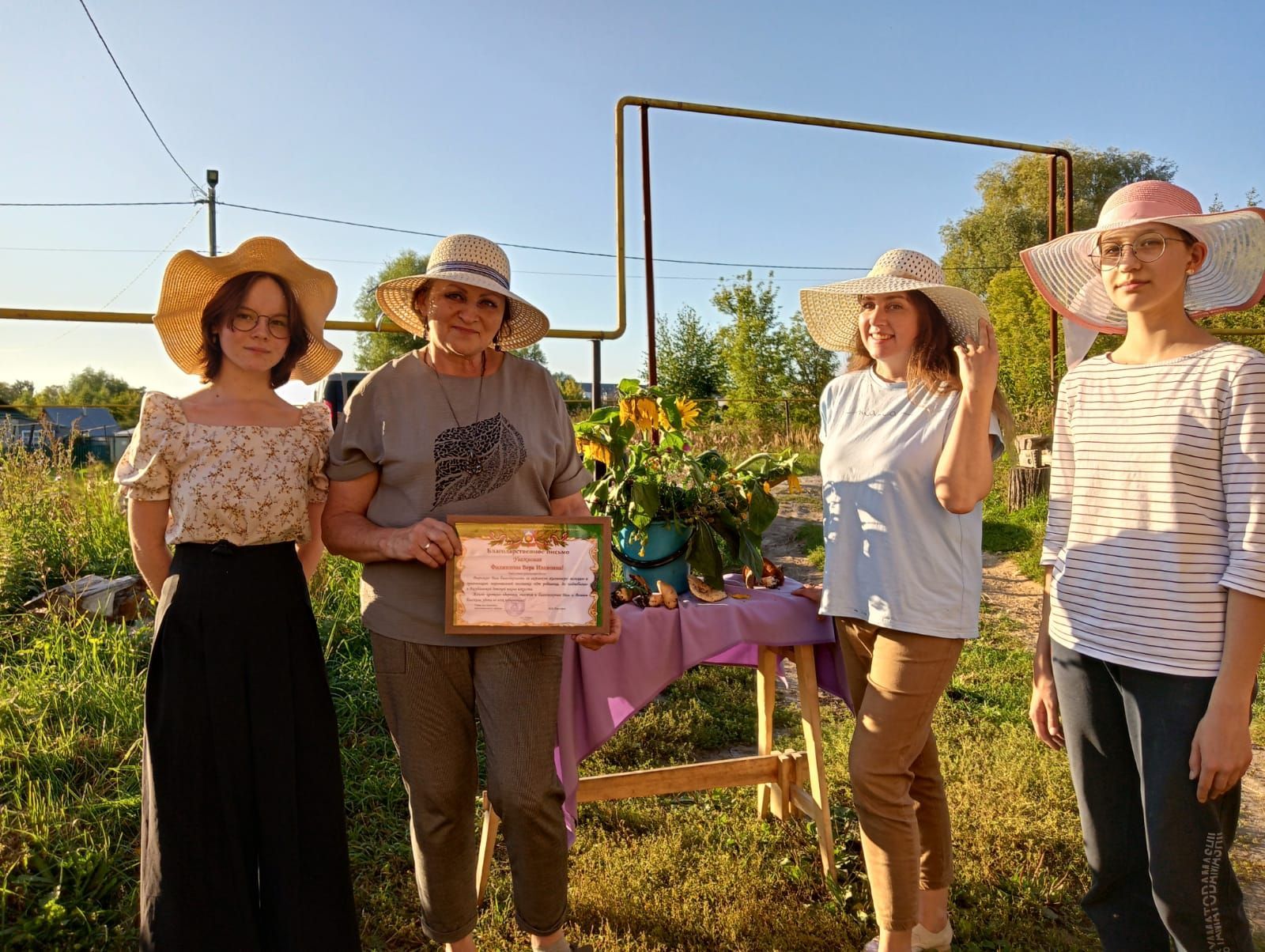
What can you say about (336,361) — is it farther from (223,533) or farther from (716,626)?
(716,626)

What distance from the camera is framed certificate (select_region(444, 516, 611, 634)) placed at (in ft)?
7.01

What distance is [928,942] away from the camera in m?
2.59

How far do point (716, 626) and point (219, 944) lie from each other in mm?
1706

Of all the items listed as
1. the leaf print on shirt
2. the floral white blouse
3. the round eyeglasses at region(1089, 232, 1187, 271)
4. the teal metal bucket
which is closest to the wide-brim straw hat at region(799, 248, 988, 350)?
the round eyeglasses at region(1089, 232, 1187, 271)

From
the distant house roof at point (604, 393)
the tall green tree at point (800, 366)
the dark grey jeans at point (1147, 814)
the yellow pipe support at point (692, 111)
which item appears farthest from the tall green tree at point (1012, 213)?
the dark grey jeans at point (1147, 814)

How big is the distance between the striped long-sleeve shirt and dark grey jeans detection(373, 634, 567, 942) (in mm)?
1378

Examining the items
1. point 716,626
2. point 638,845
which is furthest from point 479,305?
point 638,845

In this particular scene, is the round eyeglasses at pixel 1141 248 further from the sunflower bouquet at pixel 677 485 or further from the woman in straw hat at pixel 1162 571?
the sunflower bouquet at pixel 677 485

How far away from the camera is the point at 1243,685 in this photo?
5.41 ft

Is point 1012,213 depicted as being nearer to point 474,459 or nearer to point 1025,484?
point 1025,484

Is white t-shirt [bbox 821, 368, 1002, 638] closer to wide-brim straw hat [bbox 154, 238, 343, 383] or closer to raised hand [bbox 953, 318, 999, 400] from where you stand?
raised hand [bbox 953, 318, 999, 400]

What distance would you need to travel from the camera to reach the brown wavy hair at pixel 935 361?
233cm

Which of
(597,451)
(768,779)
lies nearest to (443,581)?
(597,451)

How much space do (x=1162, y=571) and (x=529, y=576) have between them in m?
1.48
